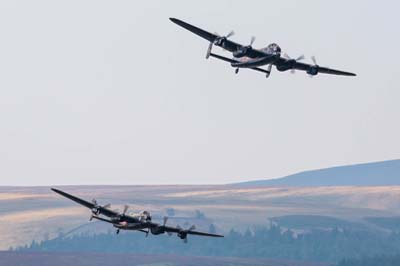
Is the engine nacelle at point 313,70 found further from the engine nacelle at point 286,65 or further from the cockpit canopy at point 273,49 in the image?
the cockpit canopy at point 273,49

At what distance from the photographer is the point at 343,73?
188m

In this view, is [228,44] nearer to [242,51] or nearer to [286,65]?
[242,51]

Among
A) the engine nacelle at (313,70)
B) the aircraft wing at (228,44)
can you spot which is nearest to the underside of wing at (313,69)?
the engine nacelle at (313,70)

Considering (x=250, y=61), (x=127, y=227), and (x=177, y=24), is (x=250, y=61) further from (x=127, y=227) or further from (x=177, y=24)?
(x=127, y=227)

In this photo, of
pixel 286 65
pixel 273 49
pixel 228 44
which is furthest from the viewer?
pixel 286 65

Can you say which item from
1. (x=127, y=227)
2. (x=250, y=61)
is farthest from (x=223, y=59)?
(x=127, y=227)

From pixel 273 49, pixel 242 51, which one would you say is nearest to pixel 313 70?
pixel 273 49

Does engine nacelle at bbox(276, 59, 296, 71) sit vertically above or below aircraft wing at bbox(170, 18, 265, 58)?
below

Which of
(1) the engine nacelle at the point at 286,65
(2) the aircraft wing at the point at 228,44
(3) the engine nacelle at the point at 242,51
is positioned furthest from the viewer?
(1) the engine nacelle at the point at 286,65

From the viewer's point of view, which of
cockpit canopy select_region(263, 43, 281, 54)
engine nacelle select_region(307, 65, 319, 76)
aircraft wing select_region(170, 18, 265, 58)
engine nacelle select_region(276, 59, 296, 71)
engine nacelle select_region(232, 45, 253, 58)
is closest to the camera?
aircraft wing select_region(170, 18, 265, 58)

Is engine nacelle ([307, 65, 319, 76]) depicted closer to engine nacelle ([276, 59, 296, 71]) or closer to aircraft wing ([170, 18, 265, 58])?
engine nacelle ([276, 59, 296, 71])

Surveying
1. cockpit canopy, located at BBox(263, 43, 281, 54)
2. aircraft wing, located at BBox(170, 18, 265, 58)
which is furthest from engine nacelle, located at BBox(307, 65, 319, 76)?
aircraft wing, located at BBox(170, 18, 265, 58)

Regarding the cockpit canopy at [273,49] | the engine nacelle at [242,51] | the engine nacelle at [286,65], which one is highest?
the cockpit canopy at [273,49]

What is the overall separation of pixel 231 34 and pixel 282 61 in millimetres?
13076
